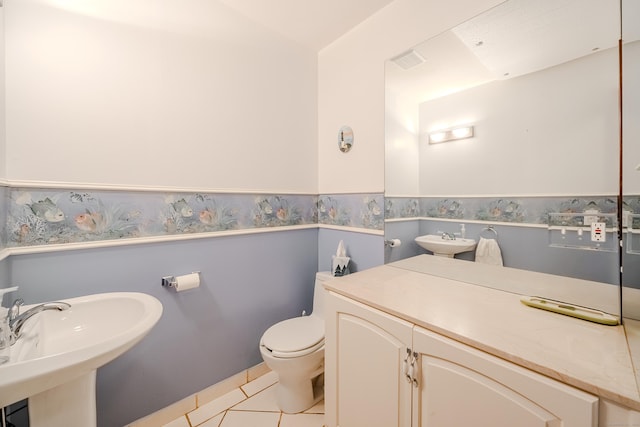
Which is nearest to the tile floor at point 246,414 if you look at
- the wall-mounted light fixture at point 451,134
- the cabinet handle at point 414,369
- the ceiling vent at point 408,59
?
the cabinet handle at point 414,369

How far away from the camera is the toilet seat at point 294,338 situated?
140 cm

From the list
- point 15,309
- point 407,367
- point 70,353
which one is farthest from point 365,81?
point 15,309

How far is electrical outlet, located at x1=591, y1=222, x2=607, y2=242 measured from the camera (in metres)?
0.99

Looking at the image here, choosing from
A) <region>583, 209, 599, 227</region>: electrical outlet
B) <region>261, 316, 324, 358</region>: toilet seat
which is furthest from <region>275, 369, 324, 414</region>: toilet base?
<region>583, 209, 599, 227</region>: electrical outlet

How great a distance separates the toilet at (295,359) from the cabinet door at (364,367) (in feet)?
0.66

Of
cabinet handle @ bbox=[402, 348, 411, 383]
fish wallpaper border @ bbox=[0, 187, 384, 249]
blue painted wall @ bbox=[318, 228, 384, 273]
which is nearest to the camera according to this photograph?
cabinet handle @ bbox=[402, 348, 411, 383]

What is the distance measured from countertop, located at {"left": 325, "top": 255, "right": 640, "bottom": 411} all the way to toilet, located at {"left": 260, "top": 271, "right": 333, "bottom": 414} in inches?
17.9

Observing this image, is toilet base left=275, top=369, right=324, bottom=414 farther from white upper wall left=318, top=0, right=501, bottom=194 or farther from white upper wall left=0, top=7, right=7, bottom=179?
white upper wall left=0, top=7, right=7, bottom=179

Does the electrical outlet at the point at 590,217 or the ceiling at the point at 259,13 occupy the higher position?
the ceiling at the point at 259,13

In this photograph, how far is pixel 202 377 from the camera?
157 cm

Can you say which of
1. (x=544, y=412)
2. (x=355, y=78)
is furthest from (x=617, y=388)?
(x=355, y=78)

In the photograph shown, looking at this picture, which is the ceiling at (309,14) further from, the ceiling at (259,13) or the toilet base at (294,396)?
the toilet base at (294,396)

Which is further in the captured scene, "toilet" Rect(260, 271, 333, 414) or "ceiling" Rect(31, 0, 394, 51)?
"toilet" Rect(260, 271, 333, 414)

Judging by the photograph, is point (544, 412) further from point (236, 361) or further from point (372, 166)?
point (236, 361)
